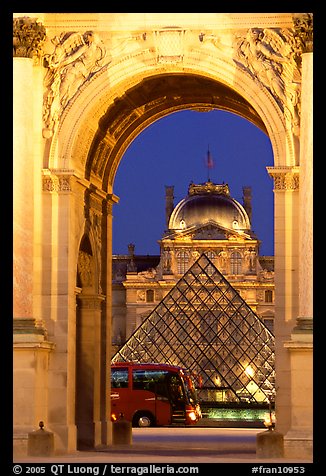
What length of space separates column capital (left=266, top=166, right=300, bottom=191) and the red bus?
33.9m

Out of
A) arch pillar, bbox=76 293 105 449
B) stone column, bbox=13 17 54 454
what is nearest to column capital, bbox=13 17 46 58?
stone column, bbox=13 17 54 454

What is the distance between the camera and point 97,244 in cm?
4331

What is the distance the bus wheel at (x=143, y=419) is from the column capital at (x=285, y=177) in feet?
111

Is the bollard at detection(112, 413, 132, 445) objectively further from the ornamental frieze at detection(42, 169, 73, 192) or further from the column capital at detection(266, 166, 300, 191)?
the column capital at detection(266, 166, 300, 191)

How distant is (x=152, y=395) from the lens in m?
72.9

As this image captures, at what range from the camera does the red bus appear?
7162 cm

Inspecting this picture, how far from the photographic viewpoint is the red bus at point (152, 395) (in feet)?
235

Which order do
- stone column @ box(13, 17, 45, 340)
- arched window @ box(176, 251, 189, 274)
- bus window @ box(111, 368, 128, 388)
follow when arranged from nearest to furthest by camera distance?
stone column @ box(13, 17, 45, 340)
bus window @ box(111, 368, 128, 388)
arched window @ box(176, 251, 189, 274)

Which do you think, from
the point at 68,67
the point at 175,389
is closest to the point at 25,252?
the point at 68,67

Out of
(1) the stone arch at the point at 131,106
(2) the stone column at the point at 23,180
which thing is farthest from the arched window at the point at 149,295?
(2) the stone column at the point at 23,180

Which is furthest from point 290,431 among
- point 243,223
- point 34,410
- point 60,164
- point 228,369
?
point 243,223

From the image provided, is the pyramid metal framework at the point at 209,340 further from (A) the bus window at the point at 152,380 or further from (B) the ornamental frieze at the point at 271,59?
(B) the ornamental frieze at the point at 271,59

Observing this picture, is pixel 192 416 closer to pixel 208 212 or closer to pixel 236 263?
pixel 236 263

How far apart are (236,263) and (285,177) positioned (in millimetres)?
123856
